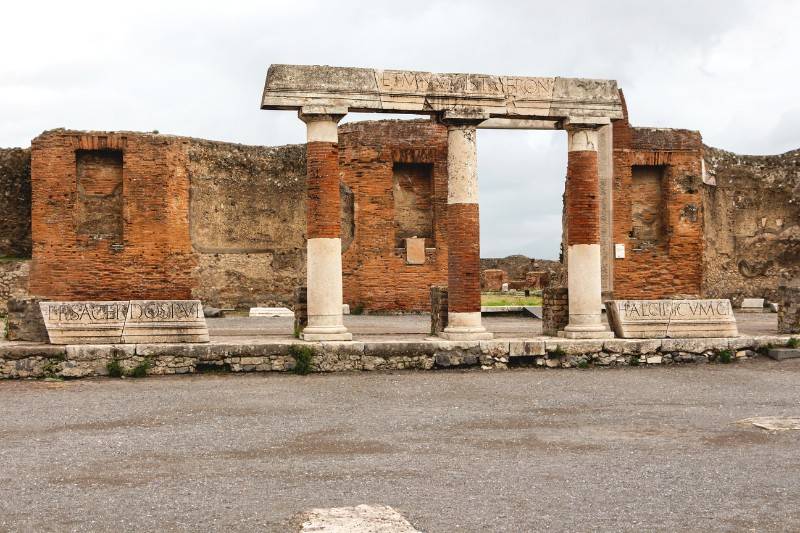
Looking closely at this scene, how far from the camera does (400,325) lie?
52.7 feet

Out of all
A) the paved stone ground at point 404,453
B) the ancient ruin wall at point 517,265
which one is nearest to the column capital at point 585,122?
the paved stone ground at point 404,453

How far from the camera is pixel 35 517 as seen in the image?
4.70 m

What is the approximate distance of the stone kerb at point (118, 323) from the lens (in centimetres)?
1058

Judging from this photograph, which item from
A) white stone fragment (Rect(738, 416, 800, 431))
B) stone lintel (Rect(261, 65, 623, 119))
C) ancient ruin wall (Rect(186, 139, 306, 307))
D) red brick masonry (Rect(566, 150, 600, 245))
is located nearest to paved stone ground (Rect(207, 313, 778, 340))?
red brick masonry (Rect(566, 150, 600, 245))

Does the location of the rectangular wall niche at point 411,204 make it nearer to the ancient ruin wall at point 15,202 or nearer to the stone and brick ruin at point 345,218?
the stone and brick ruin at point 345,218

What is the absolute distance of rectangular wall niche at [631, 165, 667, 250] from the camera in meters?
20.9

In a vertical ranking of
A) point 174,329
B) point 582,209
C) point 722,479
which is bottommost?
point 722,479

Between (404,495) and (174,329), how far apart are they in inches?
251

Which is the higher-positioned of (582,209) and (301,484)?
(582,209)

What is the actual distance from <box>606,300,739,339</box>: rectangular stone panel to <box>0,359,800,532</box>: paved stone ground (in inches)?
70.9

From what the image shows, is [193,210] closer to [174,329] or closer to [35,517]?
[174,329]

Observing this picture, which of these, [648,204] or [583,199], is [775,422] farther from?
[648,204]

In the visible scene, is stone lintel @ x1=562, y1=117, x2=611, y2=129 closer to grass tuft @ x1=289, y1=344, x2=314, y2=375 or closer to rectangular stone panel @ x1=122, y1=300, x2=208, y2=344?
grass tuft @ x1=289, y1=344, x2=314, y2=375

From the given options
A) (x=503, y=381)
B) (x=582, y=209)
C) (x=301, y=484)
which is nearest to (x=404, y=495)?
(x=301, y=484)
